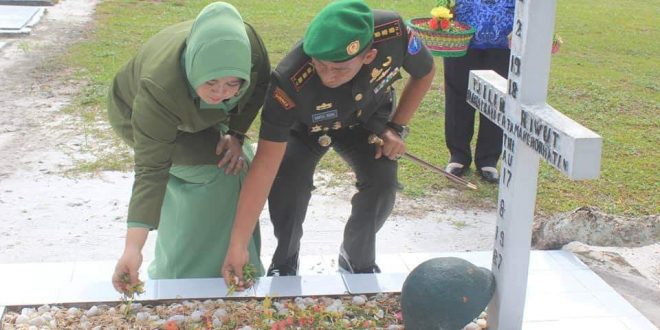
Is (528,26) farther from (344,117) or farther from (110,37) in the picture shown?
(110,37)

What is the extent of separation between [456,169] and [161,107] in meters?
2.76

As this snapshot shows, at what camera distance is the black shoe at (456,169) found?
5.16 metres

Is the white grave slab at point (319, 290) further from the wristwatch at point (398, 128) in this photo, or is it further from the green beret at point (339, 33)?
the green beret at point (339, 33)

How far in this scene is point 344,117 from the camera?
313cm

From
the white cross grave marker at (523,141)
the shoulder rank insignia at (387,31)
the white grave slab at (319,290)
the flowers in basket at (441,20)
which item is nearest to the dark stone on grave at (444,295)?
the white cross grave marker at (523,141)

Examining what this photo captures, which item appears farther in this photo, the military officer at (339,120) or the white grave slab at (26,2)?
the white grave slab at (26,2)

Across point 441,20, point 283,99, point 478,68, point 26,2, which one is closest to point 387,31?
point 283,99

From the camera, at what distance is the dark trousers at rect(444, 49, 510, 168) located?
4926 millimetres

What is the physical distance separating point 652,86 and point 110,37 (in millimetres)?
5638

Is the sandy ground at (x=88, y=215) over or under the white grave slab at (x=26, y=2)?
over

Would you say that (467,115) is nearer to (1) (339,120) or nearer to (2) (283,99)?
(1) (339,120)

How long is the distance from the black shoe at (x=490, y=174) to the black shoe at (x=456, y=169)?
134 mm

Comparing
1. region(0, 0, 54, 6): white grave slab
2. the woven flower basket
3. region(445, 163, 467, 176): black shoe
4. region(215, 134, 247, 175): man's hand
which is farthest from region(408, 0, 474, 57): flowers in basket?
region(0, 0, 54, 6): white grave slab

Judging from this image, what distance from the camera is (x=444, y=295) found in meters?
2.72
